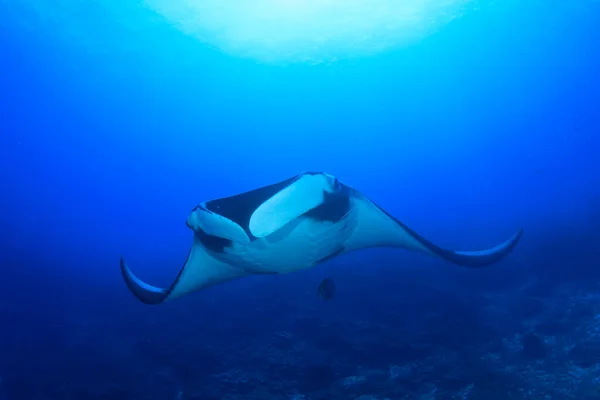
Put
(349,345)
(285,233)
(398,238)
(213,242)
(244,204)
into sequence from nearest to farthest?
(244,204) < (285,233) < (213,242) < (398,238) < (349,345)

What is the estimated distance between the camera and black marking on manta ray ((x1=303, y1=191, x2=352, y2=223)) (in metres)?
2.74

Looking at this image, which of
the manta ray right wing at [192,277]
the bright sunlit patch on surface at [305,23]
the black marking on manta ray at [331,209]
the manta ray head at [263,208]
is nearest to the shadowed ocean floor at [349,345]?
the manta ray right wing at [192,277]

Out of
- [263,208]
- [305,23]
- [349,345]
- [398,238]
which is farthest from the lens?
[305,23]

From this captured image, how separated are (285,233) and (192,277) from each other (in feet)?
4.79

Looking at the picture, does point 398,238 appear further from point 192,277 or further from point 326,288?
point 192,277

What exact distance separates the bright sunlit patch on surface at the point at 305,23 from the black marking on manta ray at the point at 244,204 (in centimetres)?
1552

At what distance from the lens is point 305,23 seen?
717 inches

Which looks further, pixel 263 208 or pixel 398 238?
pixel 398 238

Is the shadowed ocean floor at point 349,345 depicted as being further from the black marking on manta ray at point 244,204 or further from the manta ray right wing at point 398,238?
the black marking on manta ray at point 244,204

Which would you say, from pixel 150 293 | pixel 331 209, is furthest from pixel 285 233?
pixel 150 293

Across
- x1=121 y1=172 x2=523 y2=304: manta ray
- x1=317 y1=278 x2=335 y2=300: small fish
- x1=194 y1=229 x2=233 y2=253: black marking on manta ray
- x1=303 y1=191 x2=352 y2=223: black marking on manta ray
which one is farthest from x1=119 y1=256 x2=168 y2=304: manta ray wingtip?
x1=317 y1=278 x2=335 y2=300: small fish

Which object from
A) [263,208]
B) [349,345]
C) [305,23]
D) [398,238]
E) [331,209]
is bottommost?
[263,208]

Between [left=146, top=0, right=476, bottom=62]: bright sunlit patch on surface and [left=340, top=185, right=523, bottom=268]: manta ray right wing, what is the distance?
14899 mm

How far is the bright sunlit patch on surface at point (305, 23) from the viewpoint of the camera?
16203 millimetres
